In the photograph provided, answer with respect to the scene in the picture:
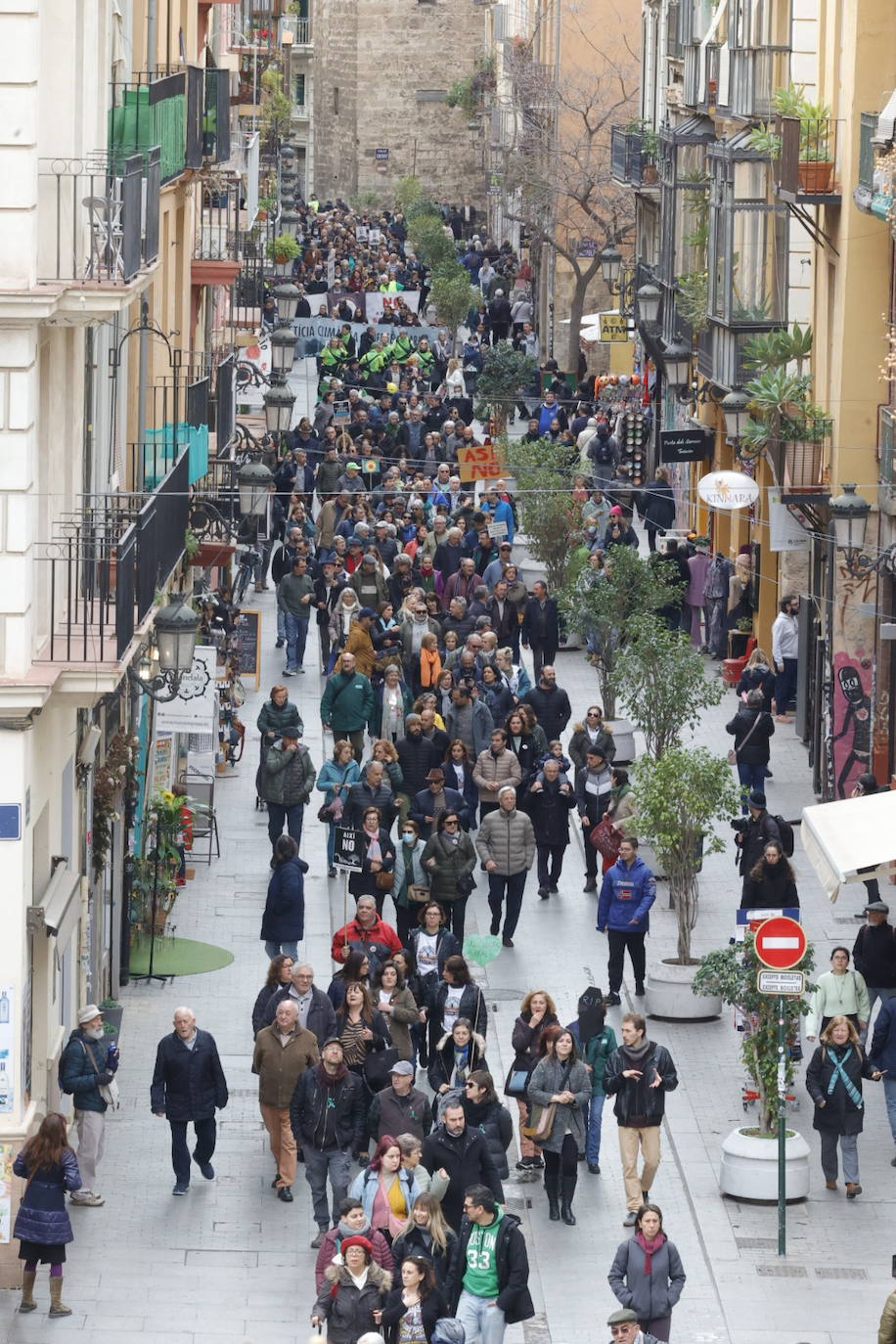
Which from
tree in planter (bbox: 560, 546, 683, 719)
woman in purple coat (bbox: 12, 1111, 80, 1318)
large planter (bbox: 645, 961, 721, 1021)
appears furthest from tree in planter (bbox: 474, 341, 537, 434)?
woman in purple coat (bbox: 12, 1111, 80, 1318)

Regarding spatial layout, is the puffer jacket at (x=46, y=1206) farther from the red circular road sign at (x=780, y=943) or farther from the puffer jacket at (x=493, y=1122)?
the red circular road sign at (x=780, y=943)

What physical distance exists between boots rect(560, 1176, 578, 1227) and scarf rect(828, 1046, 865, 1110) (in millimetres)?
1786

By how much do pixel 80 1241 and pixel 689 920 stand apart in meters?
6.44

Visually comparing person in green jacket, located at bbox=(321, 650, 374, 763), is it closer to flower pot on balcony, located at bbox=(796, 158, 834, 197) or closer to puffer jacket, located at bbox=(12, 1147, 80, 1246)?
flower pot on balcony, located at bbox=(796, 158, 834, 197)

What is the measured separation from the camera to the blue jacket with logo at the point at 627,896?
71.7 ft

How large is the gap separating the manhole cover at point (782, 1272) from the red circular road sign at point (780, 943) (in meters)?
1.81

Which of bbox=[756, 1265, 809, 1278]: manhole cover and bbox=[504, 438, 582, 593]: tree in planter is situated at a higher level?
bbox=[504, 438, 582, 593]: tree in planter

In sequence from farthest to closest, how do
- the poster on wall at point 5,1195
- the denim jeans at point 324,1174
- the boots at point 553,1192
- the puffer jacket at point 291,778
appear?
the puffer jacket at point 291,778 → the boots at point 553,1192 → the denim jeans at point 324,1174 → the poster on wall at point 5,1195

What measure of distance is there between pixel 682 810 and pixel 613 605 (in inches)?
319

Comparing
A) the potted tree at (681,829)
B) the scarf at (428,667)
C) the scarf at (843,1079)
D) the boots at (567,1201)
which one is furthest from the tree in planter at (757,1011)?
the scarf at (428,667)

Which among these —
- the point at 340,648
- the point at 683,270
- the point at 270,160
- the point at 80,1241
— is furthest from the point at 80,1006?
the point at 270,160

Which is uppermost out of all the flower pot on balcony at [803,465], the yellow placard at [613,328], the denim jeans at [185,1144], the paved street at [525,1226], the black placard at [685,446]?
the yellow placard at [613,328]

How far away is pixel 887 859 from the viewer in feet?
61.2

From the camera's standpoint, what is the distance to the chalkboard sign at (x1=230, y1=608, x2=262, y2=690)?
103 ft
